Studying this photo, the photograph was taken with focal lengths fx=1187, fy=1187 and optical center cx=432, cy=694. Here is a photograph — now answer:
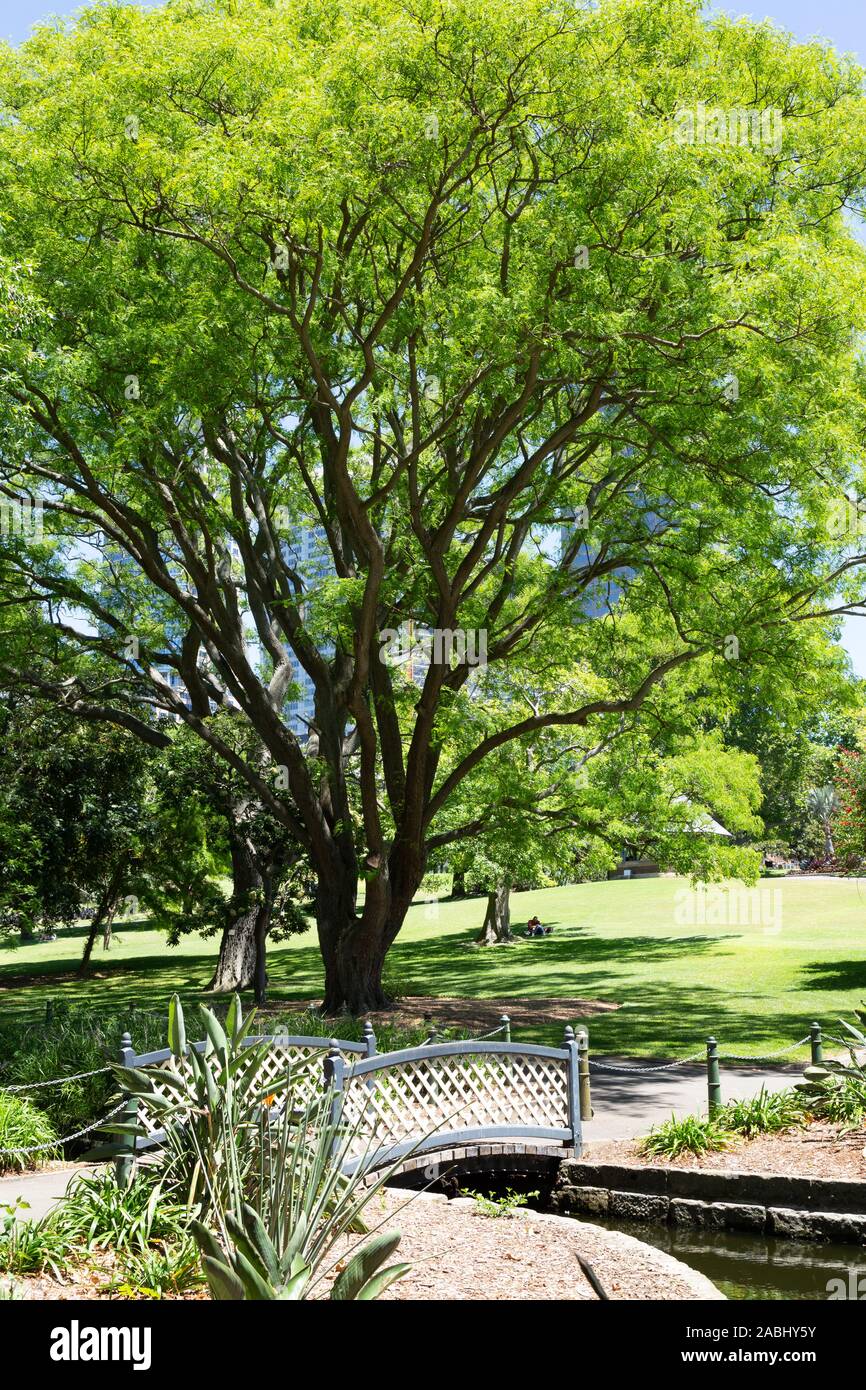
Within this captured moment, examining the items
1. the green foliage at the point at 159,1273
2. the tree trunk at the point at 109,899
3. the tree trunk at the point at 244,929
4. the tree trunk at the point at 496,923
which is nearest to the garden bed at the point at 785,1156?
the green foliage at the point at 159,1273

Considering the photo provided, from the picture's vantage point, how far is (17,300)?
41.6ft

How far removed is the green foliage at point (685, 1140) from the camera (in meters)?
11.7

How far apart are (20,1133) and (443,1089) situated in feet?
13.8

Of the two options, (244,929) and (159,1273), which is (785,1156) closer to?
(159,1273)

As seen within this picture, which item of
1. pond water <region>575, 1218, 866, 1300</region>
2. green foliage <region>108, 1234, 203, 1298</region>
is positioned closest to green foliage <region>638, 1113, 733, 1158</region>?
pond water <region>575, 1218, 866, 1300</region>

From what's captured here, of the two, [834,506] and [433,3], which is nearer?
[433,3]

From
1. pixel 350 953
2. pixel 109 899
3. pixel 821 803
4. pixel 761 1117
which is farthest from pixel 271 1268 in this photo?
pixel 821 803

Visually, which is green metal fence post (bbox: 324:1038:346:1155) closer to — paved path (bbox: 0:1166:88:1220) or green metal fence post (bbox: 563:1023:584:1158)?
paved path (bbox: 0:1166:88:1220)

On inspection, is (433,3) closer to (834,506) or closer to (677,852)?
(834,506)

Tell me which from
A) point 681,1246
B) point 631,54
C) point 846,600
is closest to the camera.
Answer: point 681,1246

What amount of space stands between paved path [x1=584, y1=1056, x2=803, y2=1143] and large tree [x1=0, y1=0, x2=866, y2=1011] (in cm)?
578

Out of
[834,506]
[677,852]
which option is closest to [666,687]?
[677,852]

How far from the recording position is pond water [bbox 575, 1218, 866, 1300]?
30.6 feet

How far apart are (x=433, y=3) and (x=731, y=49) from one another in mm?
4985
